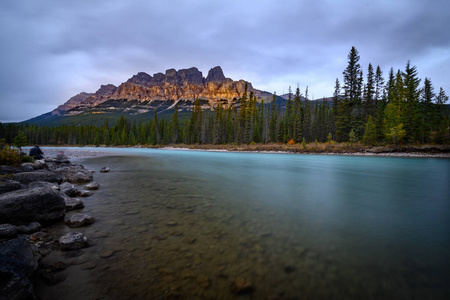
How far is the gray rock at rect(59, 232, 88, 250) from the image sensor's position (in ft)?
12.8

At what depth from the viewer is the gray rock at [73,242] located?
3891 millimetres

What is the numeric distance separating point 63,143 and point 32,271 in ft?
489

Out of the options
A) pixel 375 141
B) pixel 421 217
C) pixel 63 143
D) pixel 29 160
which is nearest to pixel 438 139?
pixel 375 141

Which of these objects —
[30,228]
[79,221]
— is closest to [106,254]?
[79,221]

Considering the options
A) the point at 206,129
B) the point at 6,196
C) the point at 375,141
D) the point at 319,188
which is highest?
the point at 206,129

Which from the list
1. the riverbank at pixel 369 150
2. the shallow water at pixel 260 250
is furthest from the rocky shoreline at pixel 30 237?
the riverbank at pixel 369 150

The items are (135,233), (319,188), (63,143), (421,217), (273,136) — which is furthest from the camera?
(63,143)

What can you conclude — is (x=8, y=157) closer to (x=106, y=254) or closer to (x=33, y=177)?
(x=33, y=177)

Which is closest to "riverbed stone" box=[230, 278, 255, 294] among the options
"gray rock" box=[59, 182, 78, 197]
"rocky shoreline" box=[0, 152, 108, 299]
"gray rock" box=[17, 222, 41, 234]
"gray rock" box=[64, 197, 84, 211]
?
"rocky shoreline" box=[0, 152, 108, 299]

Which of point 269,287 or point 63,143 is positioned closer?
point 269,287

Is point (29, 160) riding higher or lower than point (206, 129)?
lower

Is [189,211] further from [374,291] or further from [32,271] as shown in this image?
[374,291]

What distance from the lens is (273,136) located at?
6512cm

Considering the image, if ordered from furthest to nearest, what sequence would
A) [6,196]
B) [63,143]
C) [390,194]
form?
[63,143] < [390,194] < [6,196]
